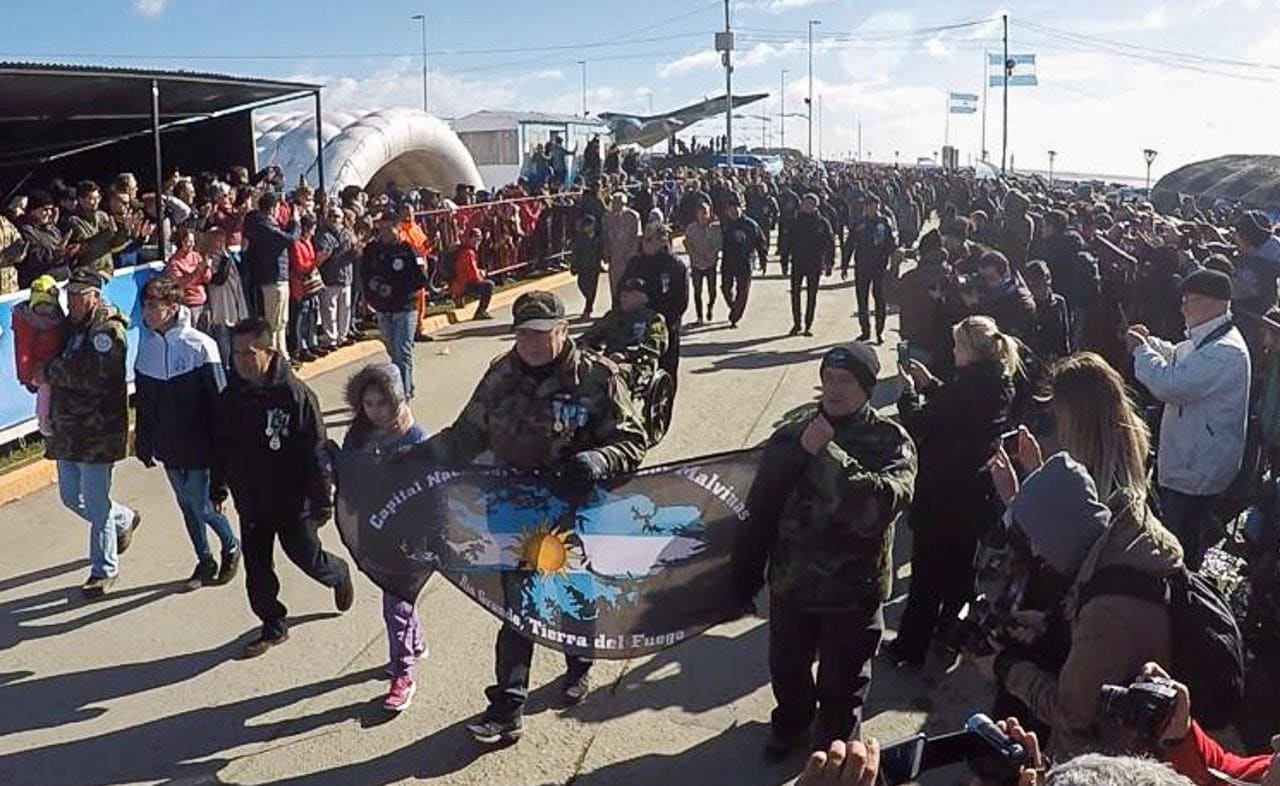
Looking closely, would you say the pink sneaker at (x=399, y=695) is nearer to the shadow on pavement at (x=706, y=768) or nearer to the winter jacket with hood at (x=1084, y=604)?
the shadow on pavement at (x=706, y=768)

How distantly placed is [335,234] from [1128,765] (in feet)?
39.9

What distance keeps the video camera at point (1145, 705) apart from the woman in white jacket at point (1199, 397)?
351 cm

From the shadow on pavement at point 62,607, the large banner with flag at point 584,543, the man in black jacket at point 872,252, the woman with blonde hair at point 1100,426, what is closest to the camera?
the woman with blonde hair at point 1100,426

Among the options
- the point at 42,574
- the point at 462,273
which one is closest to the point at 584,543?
the point at 42,574

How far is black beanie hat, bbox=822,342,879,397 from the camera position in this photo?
4.24 m

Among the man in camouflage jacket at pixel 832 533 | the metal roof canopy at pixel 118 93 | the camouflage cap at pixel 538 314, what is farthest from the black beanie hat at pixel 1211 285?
the metal roof canopy at pixel 118 93

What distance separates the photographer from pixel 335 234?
1305cm

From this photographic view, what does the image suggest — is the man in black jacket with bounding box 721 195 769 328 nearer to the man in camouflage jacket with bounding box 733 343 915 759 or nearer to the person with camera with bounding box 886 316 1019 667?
the person with camera with bounding box 886 316 1019 667

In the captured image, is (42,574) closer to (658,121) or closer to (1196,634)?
(1196,634)

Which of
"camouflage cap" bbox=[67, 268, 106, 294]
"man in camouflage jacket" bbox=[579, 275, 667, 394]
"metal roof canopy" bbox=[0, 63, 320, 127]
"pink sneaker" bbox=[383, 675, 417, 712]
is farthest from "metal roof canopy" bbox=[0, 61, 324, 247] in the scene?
"pink sneaker" bbox=[383, 675, 417, 712]

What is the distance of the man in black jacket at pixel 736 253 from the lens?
15305 mm

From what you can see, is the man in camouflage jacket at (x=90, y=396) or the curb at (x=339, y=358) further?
the curb at (x=339, y=358)

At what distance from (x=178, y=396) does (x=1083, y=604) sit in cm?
503

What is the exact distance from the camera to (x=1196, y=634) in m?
2.91
